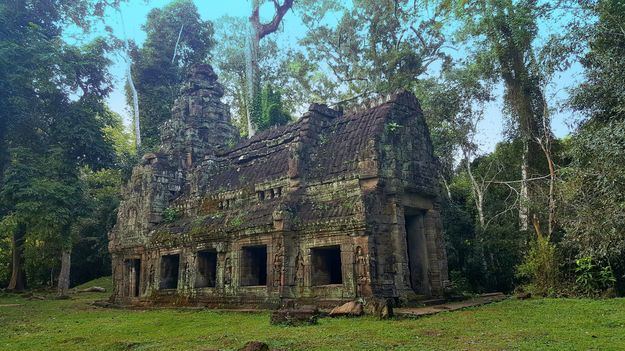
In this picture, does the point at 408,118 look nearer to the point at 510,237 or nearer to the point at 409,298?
the point at 409,298

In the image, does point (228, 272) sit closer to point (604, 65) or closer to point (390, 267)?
point (390, 267)

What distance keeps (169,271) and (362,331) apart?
10533 mm

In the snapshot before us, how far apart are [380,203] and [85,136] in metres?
16.5

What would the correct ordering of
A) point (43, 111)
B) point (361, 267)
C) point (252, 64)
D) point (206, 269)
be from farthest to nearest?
point (252, 64), point (43, 111), point (206, 269), point (361, 267)

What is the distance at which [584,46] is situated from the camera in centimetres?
1506

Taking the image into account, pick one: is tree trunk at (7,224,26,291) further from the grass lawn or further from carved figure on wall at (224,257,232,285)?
carved figure on wall at (224,257,232,285)

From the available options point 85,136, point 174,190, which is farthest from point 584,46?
point 85,136

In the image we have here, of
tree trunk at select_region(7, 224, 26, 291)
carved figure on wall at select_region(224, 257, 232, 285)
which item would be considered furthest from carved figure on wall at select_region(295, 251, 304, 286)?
tree trunk at select_region(7, 224, 26, 291)

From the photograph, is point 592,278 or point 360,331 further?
point 592,278

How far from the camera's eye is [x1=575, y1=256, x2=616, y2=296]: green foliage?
14.3m

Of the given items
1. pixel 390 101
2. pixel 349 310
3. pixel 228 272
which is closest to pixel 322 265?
pixel 349 310

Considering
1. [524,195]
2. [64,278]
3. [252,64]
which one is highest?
[252,64]

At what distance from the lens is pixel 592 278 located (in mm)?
14539

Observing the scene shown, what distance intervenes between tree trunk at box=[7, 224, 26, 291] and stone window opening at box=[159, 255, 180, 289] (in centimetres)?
1529
